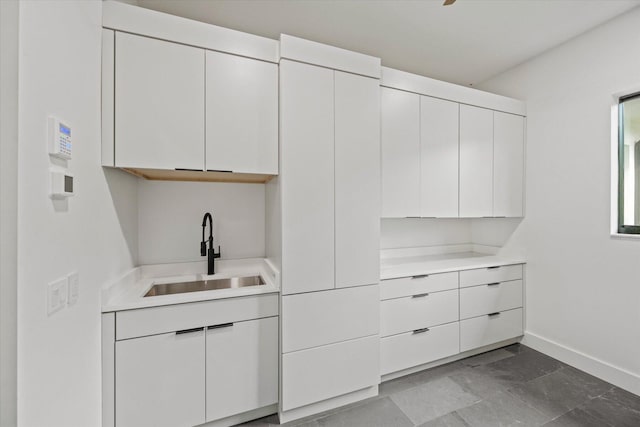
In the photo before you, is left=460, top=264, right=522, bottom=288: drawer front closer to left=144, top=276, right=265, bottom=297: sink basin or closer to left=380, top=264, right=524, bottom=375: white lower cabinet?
left=380, top=264, right=524, bottom=375: white lower cabinet

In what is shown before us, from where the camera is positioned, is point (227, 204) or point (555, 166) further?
point (555, 166)

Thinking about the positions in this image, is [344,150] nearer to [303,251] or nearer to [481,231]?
[303,251]

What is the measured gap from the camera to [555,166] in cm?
255

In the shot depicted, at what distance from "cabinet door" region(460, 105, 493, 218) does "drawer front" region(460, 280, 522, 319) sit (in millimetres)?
698

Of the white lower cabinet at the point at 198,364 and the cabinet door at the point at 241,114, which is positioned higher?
the cabinet door at the point at 241,114

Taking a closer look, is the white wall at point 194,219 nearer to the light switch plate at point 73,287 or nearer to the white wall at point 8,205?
the light switch plate at point 73,287

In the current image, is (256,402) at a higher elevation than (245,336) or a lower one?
lower

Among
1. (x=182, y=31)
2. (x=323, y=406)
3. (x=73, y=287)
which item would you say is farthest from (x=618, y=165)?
(x=73, y=287)

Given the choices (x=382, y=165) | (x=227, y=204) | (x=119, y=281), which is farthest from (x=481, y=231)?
(x=119, y=281)

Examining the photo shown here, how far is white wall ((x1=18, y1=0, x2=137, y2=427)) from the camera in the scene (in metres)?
0.86

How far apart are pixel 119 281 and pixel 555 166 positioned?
3.60 metres

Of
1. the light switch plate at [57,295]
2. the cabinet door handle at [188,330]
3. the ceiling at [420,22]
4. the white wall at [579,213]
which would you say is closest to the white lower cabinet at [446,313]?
the white wall at [579,213]

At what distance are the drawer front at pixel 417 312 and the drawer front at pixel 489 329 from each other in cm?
21

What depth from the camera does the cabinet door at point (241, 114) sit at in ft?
5.57
